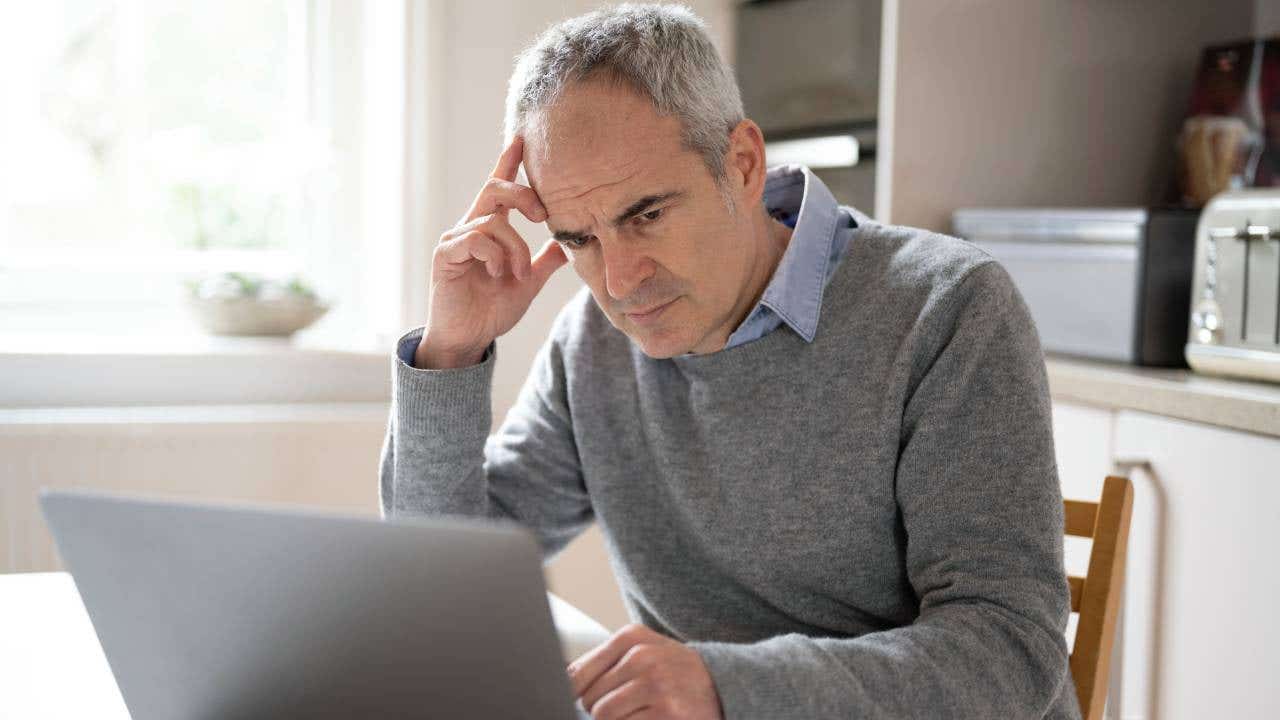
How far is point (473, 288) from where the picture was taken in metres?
1.38

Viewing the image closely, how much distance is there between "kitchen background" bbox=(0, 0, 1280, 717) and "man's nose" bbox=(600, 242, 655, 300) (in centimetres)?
105

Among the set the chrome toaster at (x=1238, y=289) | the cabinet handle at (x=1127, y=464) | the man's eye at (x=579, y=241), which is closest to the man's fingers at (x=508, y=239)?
the man's eye at (x=579, y=241)

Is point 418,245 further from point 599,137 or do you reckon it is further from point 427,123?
point 599,137

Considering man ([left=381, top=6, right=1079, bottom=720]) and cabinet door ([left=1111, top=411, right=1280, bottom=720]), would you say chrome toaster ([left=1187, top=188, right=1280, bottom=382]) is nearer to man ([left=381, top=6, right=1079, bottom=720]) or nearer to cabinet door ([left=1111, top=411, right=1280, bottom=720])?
cabinet door ([left=1111, top=411, right=1280, bottom=720])

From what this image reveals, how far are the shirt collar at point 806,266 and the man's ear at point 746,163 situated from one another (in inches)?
2.1


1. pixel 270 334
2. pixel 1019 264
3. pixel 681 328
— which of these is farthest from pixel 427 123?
pixel 681 328

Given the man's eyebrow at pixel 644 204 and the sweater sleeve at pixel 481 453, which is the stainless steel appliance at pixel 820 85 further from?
the man's eyebrow at pixel 644 204

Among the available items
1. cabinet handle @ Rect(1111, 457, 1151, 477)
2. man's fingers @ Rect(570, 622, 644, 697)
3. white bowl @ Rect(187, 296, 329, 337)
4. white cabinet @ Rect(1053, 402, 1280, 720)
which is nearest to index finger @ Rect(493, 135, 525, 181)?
man's fingers @ Rect(570, 622, 644, 697)

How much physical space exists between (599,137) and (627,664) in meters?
0.52

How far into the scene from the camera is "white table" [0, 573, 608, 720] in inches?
38.8

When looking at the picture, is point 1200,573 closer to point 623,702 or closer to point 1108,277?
point 1108,277

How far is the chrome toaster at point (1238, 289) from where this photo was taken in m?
1.91

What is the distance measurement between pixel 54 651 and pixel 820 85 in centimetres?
185

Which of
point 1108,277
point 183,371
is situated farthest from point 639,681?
point 183,371
